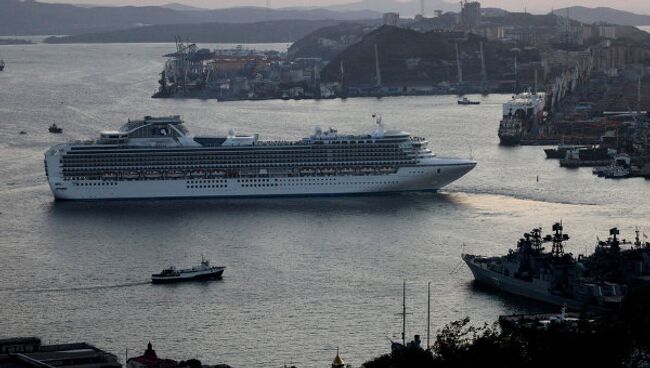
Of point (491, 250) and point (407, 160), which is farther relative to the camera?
point (407, 160)

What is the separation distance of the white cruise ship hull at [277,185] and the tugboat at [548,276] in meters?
6.69

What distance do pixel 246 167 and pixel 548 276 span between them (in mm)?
8573

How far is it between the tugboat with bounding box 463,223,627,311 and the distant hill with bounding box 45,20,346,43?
73864 mm

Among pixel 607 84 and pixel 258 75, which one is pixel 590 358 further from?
pixel 258 75

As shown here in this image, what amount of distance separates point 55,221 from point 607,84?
2624 centimetres

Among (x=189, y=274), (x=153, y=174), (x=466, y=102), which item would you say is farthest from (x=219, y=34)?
(x=189, y=274)

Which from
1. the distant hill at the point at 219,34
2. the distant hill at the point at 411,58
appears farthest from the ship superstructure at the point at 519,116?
the distant hill at the point at 219,34

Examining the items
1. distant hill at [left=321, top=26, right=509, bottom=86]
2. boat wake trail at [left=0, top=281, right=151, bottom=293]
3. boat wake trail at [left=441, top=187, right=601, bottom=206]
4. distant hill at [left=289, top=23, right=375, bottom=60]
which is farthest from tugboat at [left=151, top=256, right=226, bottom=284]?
distant hill at [left=289, top=23, right=375, bottom=60]

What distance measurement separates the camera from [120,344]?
14.9 m

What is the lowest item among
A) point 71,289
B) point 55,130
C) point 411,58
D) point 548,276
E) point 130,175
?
point 71,289

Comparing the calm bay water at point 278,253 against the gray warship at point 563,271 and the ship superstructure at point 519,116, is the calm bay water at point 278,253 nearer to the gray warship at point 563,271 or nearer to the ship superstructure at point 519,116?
the gray warship at point 563,271

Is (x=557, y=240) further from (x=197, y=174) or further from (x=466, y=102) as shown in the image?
(x=466, y=102)

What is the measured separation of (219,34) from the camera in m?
94.3

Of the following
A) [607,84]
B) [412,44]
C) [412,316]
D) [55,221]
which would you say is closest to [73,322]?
[412,316]
